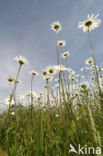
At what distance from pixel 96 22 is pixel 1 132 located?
10.3 feet

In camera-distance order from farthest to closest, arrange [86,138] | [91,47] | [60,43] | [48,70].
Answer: [60,43] → [48,70] → [91,47] → [86,138]

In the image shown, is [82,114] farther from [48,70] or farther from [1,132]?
[1,132]

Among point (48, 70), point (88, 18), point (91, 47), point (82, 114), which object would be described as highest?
point (88, 18)

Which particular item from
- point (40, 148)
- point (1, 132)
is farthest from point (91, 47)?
point (1, 132)

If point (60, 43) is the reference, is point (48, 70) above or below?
below

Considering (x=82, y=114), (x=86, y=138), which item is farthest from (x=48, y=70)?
(x=86, y=138)

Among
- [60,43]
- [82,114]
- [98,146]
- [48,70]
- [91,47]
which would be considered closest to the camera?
[98,146]

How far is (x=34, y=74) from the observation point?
135 inches

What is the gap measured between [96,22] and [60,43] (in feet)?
3.70

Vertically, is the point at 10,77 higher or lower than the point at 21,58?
lower

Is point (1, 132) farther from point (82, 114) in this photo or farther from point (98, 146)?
point (98, 146)

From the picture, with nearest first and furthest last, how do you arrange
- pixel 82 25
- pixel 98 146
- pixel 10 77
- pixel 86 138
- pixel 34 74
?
pixel 98 146
pixel 86 138
pixel 10 77
pixel 82 25
pixel 34 74

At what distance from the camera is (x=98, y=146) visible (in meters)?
0.42

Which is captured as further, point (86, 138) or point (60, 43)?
point (60, 43)
